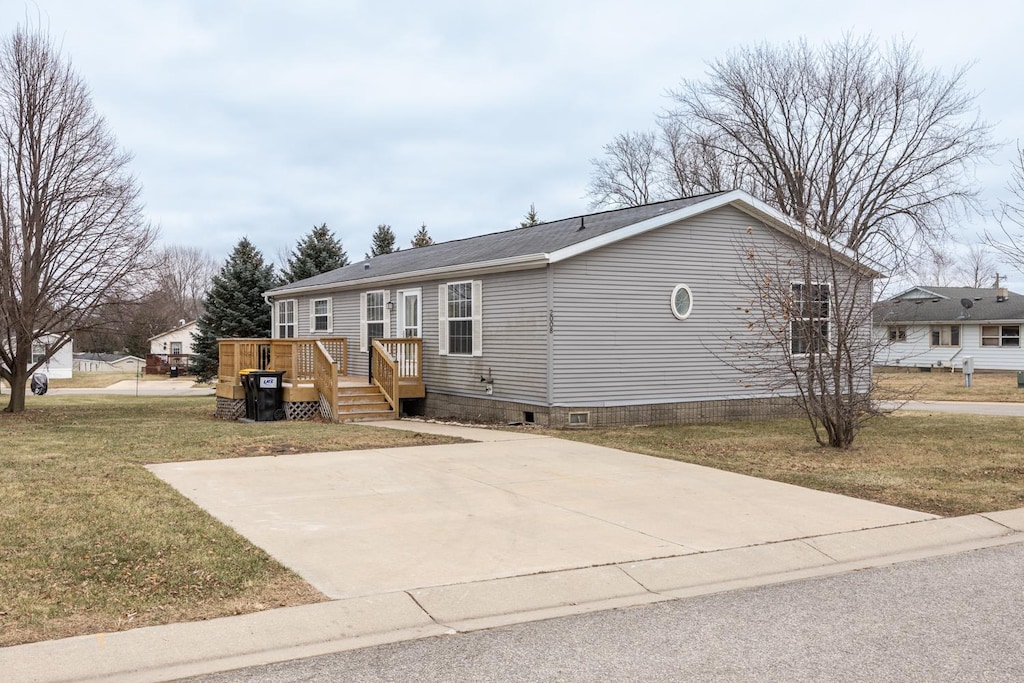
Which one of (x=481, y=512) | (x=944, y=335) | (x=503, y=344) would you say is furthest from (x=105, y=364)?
(x=481, y=512)

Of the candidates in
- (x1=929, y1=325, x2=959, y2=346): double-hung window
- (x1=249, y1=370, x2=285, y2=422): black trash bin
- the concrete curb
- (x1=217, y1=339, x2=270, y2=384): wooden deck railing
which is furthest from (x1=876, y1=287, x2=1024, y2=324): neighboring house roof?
the concrete curb

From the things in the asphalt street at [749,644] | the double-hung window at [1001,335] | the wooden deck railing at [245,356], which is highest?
the double-hung window at [1001,335]

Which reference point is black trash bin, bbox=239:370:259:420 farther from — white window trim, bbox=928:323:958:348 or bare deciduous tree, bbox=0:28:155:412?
white window trim, bbox=928:323:958:348

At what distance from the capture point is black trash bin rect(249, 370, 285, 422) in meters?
17.2

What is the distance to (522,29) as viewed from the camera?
1689cm

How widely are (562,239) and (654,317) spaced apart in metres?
2.14

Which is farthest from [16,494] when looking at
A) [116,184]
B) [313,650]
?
[116,184]

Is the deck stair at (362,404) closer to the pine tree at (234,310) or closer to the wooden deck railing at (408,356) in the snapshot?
A: the wooden deck railing at (408,356)

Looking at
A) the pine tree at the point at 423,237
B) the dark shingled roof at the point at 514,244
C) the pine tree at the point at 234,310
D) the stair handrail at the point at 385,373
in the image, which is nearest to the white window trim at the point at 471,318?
the dark shingled roof at the point at 514,244

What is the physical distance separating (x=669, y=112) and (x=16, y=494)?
115ft

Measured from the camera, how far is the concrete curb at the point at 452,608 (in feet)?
13.9

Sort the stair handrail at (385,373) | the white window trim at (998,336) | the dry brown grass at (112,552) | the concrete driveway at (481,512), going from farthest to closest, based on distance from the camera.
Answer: the white window trim at (998,336) → the stair handrail at (385,373) → the concrete driveway at (481,512) → the dry brown grass at (112,552)

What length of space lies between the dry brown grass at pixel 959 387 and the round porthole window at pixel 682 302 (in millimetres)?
6533

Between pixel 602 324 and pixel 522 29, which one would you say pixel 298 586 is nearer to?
pixel 602 324
